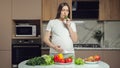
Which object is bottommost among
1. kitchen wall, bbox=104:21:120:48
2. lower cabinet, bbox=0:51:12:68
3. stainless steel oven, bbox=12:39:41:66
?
lower cabinet, bbox=0:51:12:68

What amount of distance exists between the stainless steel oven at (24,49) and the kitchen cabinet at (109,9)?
4.50 ft

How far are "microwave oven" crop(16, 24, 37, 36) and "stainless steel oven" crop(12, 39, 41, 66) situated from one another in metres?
0.17

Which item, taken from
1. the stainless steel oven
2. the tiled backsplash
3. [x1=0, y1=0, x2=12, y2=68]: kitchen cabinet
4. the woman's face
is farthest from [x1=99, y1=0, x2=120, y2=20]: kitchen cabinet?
the woman's face

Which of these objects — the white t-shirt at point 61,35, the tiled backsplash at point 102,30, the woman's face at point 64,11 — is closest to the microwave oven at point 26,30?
the tiled backsplash at point 102,30

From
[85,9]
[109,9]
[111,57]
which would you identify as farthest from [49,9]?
[111,57]

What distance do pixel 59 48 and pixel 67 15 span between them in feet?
1.42

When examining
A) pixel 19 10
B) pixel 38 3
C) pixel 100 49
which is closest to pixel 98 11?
pixel 100 49

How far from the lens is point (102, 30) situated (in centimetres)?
538

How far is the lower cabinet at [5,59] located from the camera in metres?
4.77

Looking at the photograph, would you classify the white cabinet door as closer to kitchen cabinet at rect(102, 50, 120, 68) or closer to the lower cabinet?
the lower cabinet

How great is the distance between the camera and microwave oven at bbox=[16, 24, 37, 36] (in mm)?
4922

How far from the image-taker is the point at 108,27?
5332mm

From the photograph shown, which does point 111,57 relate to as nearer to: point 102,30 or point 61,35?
point 102,30

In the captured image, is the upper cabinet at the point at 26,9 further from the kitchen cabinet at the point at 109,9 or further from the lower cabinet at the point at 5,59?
the kitchen cabinet at the point at 109,9
